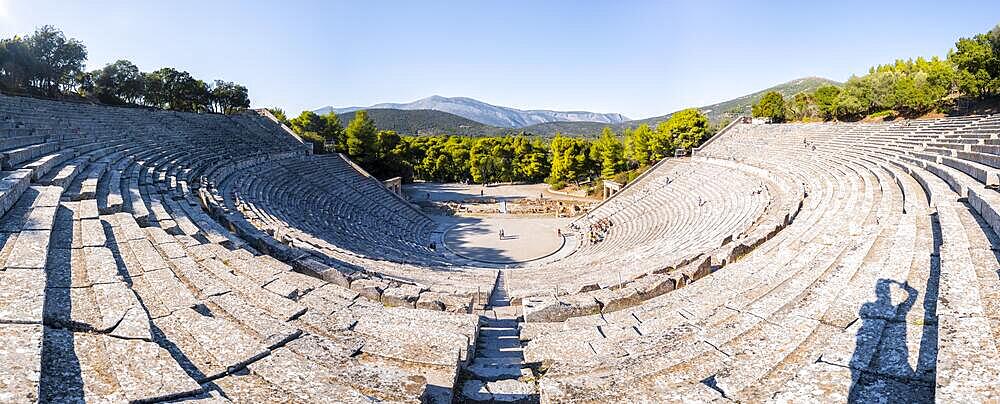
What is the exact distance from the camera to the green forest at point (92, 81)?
92.1 feet

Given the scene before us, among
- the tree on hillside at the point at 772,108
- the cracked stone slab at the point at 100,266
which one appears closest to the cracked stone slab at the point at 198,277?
the cracked stone slab at the point at 100,266

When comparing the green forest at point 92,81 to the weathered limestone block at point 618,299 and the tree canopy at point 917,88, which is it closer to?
the weathered limestone block at point 618,299

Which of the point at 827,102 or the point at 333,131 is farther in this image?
the point at 333,131

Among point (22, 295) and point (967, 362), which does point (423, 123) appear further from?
point (967, 362)

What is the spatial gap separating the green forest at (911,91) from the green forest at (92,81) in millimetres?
51935

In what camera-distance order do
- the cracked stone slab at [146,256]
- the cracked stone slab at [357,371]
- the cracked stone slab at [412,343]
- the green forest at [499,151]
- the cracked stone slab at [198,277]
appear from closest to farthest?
the cracked stone slab at [357,371] < the cracked stone slab at [412,343] < the cracked stone slab at [198,277] < the cracked stone slab at [146,256] < the green forest at [499,151]

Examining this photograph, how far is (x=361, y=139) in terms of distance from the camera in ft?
129

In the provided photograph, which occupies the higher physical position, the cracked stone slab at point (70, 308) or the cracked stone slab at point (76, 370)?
the cracked stone slab at point (70, 308)

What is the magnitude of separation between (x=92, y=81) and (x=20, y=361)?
4307 cm

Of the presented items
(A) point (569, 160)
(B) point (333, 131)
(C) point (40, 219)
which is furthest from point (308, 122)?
(C) point (40, 219)

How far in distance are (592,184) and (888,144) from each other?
24.3 m

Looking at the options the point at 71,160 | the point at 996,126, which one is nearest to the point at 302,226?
the point at 71,160

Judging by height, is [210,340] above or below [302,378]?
above

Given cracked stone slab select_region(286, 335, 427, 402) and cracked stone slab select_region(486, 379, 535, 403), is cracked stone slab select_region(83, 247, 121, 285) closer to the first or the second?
cracked stone slab select_region(286, 335, 427, 402)
